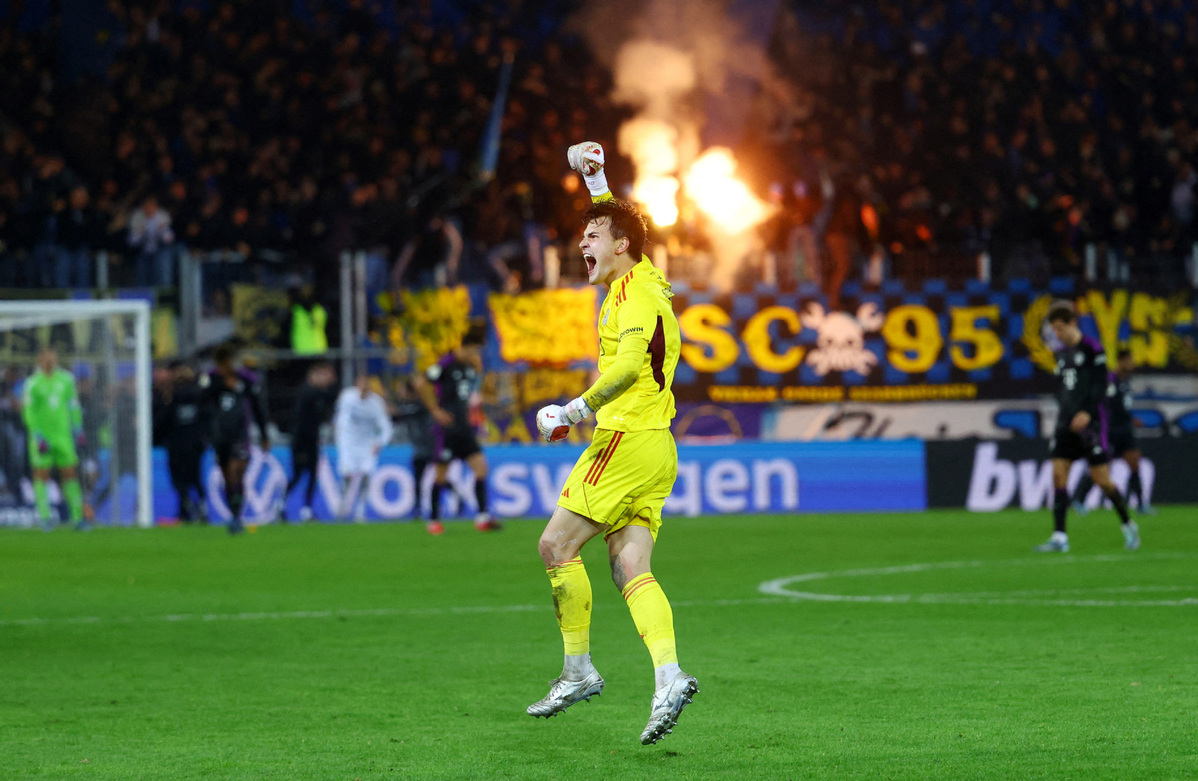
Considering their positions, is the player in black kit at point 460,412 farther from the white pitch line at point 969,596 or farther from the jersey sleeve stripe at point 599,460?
the jersey sleeve stripe at point 599,460

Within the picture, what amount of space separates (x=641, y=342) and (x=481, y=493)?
11.8 m

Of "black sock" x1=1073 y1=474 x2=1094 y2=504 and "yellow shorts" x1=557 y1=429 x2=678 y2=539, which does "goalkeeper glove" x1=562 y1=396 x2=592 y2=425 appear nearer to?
"yellow shorts" x1=557 y1=429 x2=678 y2=539

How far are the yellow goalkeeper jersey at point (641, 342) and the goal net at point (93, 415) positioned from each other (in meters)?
13.9

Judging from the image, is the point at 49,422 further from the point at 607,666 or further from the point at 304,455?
the point at 607,666

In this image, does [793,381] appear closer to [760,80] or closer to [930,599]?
[760,80]

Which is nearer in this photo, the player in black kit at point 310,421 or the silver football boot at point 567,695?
the silver football boot at point 567,695

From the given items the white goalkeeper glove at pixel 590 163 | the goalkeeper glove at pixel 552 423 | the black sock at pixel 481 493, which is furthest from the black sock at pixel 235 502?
the goalkeeper glove at pixel 552 423

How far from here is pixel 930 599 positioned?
10.6 meters

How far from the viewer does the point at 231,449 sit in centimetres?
1811

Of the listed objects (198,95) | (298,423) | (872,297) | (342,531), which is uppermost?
(198,95)

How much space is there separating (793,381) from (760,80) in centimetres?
557

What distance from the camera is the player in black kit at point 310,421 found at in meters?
19.0

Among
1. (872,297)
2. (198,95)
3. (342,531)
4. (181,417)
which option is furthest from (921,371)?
(198,95)

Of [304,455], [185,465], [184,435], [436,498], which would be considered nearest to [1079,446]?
[436,498]
